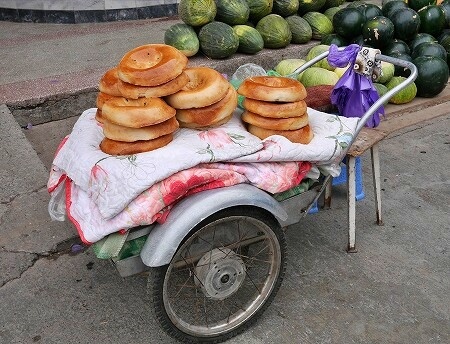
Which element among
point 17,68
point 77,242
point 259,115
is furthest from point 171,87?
point 17,68

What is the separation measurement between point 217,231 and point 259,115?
629mm

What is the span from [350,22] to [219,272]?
4.34 metres

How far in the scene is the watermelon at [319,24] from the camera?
6.43 metres

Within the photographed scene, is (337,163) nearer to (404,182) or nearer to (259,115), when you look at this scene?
(259,115)

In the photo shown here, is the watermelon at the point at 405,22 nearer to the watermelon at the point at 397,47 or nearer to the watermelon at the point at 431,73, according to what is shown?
the watermelon at the point at 397,47

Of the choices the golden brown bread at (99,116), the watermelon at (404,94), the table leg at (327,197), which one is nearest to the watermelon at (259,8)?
the watermelon at (404,94)

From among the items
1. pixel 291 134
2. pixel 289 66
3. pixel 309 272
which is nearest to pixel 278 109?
pixel 291 134

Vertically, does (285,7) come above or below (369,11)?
below

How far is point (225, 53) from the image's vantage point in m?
5.76

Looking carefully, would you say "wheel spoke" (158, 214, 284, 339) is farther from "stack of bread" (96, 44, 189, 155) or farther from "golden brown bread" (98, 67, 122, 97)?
"golden brown bread" (98, 67, 122, 97)

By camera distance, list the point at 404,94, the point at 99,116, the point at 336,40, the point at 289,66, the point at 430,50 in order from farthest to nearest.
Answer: the point at 336,40 < the point at 430,50 < the point at 404,94 < the point at 289,66 < the point at 99,116

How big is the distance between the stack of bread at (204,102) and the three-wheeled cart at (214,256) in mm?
373

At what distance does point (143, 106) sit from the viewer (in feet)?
7.42

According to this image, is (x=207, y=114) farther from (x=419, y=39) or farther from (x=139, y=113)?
(x=419, y=39)
